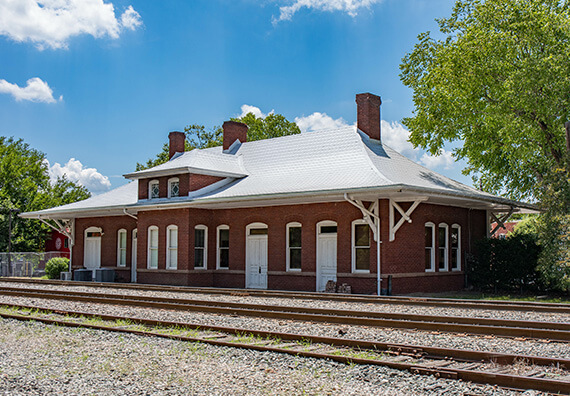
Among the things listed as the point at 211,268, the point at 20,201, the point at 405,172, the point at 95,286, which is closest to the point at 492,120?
the point at 405,172

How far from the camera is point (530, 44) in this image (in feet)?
80.3

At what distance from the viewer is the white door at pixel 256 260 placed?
79.6 ft

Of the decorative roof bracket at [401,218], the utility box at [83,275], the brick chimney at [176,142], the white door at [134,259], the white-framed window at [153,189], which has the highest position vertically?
the brick chimney at [176,142]

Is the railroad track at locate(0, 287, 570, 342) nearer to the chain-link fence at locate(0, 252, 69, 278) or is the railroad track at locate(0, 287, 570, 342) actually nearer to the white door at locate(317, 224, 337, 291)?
the white door at locate(317, 224, 337, 291)

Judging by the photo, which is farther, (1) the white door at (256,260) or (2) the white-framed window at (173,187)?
(2) the white-framed window at (173,187)

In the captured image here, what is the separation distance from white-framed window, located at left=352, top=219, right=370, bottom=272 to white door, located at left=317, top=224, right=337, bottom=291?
88 cm

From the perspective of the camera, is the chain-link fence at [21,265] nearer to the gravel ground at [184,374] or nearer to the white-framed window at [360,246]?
the white-framed window at [360,246]

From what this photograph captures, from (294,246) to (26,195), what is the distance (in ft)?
116

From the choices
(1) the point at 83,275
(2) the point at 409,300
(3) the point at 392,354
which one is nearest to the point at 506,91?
(2) the point at 409,300

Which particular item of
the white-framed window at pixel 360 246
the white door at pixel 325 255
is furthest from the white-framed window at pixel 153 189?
the white-framed window at pixel 360 246

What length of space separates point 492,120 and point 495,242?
5.54 m

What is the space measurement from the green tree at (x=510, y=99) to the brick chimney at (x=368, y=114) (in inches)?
112

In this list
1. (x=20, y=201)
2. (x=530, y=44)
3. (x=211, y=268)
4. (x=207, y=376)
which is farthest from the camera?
(x=20, y=201)

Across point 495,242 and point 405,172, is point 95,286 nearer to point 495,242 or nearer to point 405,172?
point 405,172
